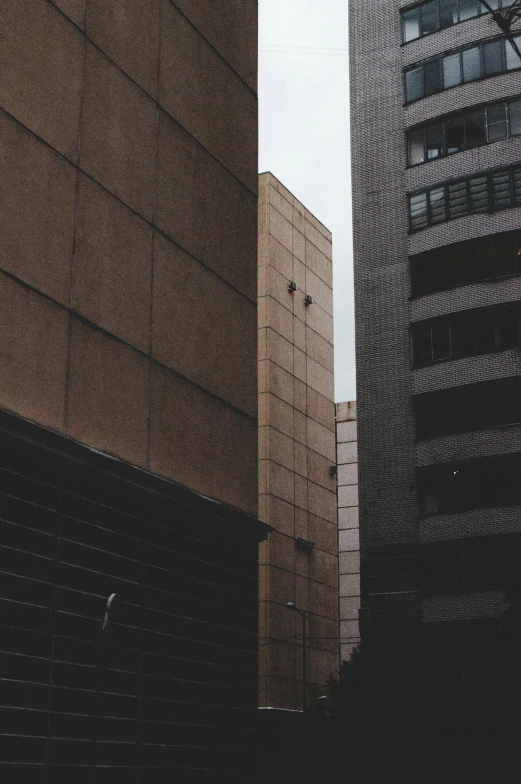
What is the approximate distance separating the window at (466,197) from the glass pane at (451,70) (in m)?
2.90

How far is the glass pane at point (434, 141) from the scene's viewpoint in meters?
50.1

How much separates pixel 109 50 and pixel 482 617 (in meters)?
31.9

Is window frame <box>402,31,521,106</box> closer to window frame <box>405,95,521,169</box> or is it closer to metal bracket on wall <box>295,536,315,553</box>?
window frame <box>405,95,521,169</box>

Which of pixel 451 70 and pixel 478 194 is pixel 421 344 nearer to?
pixel 478 194

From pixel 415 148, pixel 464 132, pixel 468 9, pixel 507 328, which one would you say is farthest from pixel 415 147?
pixel 507 328

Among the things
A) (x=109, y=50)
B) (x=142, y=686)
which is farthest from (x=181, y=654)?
(x=109, y=50)

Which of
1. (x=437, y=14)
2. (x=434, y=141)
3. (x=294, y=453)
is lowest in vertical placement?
(x=294, y=453)

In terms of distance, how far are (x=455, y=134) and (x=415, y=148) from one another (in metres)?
2.29

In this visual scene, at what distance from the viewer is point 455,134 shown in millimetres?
49531

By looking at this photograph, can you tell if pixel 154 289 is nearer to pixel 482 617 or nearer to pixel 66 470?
pixel 66 470

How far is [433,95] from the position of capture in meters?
50.5

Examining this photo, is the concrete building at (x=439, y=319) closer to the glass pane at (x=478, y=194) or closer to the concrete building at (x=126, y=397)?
the glass pane at (x=478, y=194)

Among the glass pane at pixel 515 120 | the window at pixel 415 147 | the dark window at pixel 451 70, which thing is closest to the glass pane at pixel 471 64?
the dark window at pixel 451 70

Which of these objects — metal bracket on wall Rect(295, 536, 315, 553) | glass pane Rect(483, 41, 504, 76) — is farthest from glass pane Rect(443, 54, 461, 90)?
metal bracket on wall Rect(295, 536, 315, 553)
